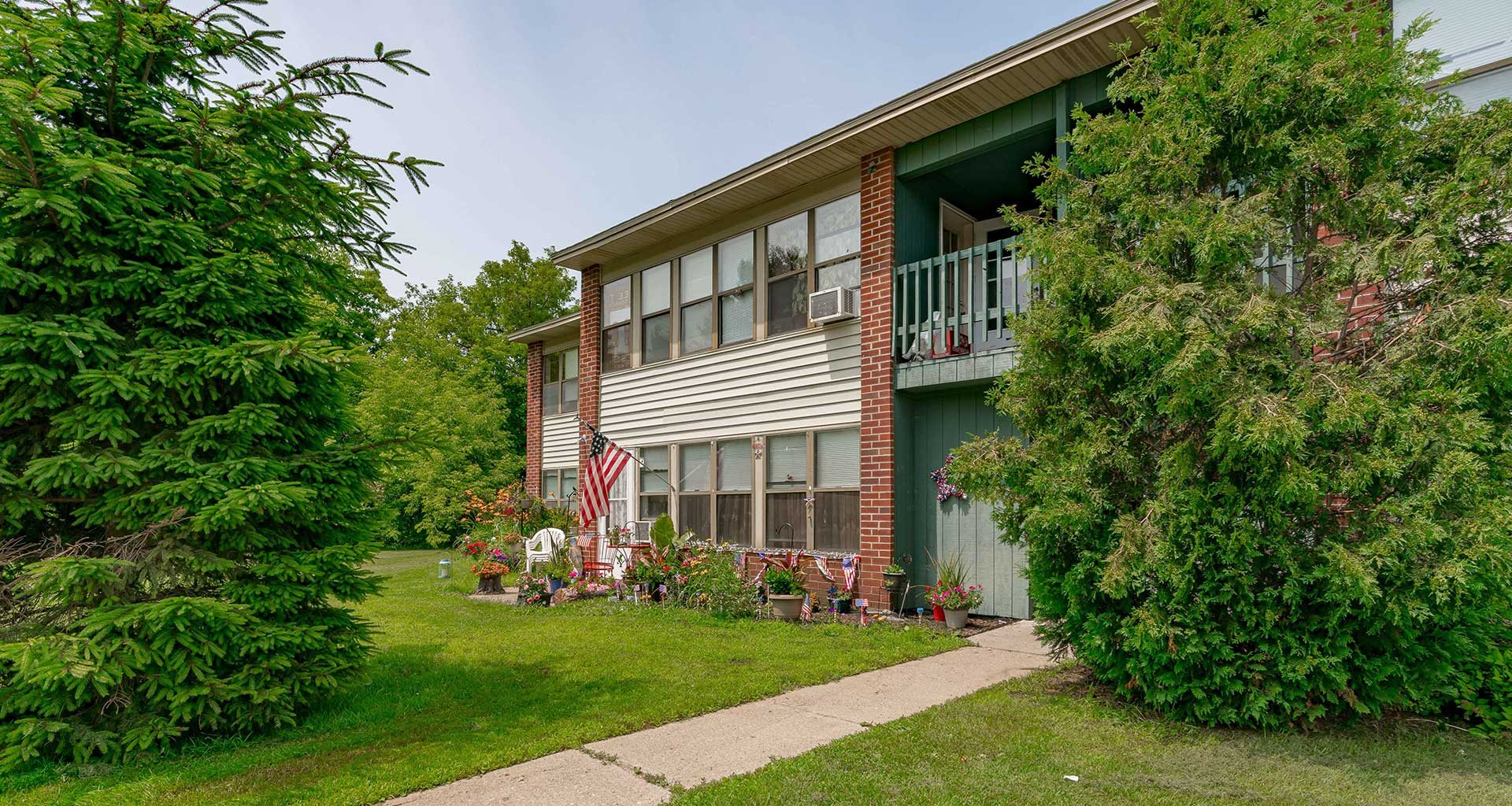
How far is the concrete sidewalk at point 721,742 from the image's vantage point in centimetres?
374

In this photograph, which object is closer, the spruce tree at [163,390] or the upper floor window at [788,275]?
the spruce tree at [163,390]

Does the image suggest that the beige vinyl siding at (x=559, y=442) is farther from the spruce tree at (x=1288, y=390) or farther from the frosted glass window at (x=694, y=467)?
the spruce tree at (x=1288, y=390)

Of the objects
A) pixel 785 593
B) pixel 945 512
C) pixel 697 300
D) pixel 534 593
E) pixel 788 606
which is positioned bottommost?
pixel 534 593

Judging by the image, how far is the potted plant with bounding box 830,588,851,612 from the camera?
8930 millimetres

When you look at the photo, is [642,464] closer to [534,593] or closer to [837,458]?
[534,593]

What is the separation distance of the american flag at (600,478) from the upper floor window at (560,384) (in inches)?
262

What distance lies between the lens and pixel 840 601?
895 cm

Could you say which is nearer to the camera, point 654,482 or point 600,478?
point 600,478

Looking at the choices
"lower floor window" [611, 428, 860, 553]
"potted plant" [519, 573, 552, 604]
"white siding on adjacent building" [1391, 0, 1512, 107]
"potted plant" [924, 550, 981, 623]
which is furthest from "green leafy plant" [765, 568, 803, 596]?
"white siding on adjacent building" [1391, 0, 1512, 107]

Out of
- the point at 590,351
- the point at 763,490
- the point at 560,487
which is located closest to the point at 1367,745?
the point at 763,490

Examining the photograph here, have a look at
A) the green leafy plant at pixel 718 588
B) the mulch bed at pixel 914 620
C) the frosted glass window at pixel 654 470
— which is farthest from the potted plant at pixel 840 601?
the frosted glass window at pixel 654 470

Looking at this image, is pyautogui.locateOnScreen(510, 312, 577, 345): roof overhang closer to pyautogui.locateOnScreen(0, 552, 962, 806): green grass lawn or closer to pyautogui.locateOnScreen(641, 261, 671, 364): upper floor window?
pyautogui.locateOnScreen(641, 261, 671, 364): upper floor window

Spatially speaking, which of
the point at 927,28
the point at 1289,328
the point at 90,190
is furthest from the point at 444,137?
the point at 1289,328

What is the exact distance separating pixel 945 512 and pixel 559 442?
12.0 m
